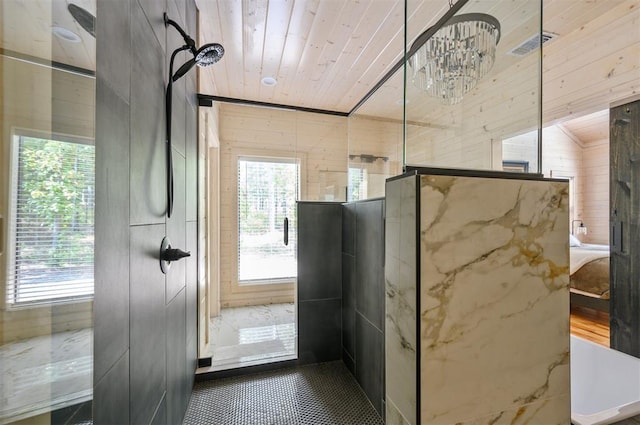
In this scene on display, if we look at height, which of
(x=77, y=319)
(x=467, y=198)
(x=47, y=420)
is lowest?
(x=47, y=420)

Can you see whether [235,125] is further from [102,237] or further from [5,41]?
[5,41]

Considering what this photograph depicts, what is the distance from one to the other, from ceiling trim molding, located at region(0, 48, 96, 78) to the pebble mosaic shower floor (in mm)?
1733

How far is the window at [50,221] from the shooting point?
1.27ft

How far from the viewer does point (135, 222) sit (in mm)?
839

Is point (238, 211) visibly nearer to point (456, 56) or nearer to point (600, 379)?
point (456, 56)

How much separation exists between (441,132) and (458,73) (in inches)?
17.2

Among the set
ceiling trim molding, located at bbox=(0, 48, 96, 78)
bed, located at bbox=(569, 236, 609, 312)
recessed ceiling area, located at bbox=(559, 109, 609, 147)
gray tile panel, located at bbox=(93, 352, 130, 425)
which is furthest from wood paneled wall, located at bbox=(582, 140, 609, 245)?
ceiling trim molding, located at bbox=(0, 48, 96, 78)

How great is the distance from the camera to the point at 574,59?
85.3 inches

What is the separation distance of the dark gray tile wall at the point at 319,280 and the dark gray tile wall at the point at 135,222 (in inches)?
37.8

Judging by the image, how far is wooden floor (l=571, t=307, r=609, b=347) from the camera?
268 centimetres

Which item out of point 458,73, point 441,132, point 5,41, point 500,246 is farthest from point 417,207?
point 458,73

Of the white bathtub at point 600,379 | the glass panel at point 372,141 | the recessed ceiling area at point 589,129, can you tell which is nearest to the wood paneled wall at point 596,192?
the recessed ceiling area at point 589,129

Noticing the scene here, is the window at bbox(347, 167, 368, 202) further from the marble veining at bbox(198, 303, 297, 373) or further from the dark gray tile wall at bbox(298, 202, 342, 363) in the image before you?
the marble veining at bbox(198, 303, 297, 373)

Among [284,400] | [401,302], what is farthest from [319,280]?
[401,302]
